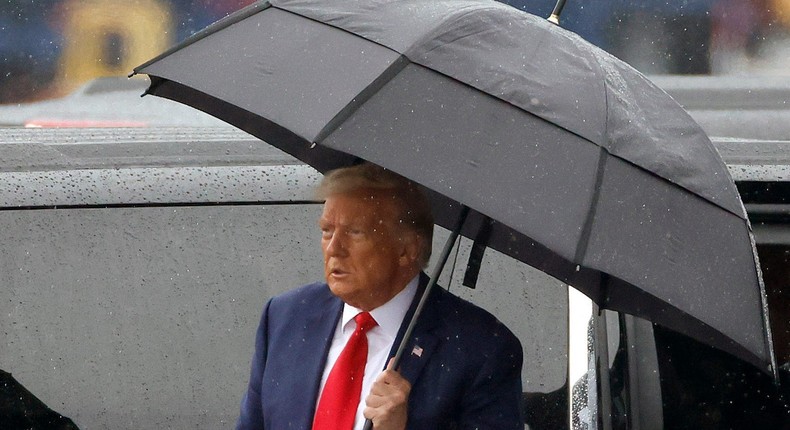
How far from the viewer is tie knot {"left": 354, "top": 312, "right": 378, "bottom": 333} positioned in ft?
8.91

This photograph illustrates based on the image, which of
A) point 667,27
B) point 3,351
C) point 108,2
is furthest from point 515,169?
point 108,2

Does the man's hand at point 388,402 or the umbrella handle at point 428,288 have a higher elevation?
the umbrella handle at point 428,288

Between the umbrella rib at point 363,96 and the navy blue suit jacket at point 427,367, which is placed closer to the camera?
the umbrella rib at point 363,96

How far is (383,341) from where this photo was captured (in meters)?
2.73

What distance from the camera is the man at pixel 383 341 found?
2.65m

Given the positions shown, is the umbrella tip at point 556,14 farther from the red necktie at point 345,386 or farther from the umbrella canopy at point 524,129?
the red necktie at point 345,386

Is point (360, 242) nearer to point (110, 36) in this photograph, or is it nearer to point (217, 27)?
point (217, 27)

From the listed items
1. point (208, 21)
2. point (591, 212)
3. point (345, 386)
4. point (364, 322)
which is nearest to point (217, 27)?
point (364, 322)

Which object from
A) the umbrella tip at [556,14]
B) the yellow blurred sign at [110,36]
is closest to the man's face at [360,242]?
the umbrella tip at [556,14]

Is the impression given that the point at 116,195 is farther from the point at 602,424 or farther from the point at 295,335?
the point at 602,424

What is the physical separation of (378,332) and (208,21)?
663 centimetres

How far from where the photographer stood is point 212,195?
3.13 metres

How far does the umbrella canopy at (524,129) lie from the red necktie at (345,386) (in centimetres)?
45

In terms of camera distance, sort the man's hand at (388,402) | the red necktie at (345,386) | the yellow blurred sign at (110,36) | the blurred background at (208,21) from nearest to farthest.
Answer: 1. the man's hand at (388,402)
2. the red necktie at (345,386)
3. the blurred background at (208,21)
4. the yellow blurred sign at (110,36)
